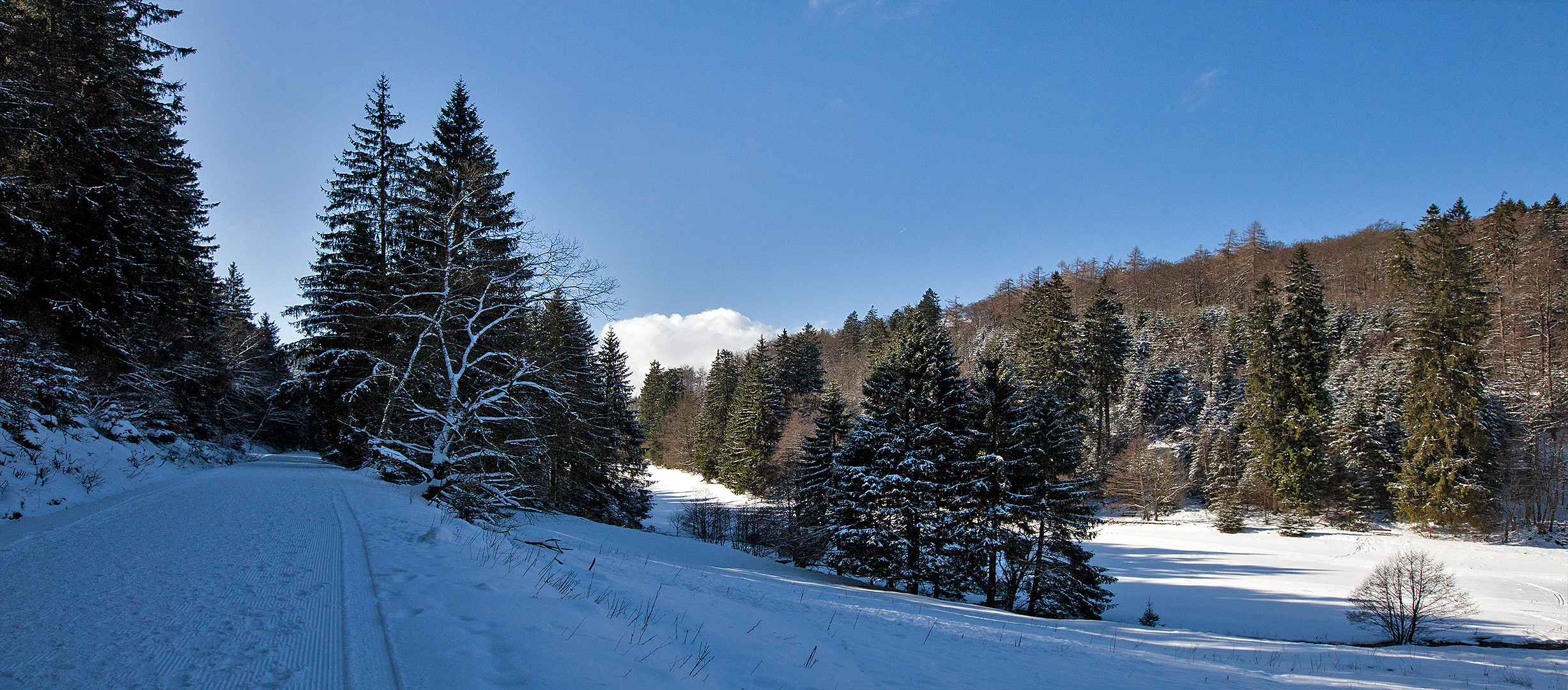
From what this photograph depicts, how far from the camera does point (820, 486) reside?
25.5 m

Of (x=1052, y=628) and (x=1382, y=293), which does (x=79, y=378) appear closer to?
(x=1052, y=628)

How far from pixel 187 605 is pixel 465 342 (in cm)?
1459

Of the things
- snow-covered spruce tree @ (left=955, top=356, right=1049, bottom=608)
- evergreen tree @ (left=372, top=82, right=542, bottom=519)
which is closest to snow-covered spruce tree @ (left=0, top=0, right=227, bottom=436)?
evergreen tree @ (left=372, top=82, right=542, bottom=519)

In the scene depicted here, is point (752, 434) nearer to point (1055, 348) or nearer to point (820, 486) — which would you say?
point (820, 486)

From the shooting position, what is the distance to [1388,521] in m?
32.7

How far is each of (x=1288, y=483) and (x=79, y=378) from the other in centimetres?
5289

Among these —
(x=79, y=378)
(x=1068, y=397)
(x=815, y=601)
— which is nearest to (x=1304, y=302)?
(x=1068, y=397)

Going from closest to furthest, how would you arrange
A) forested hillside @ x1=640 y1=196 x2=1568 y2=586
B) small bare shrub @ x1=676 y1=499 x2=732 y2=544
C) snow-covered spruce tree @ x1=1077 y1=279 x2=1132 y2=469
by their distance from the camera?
forested hillside @ x1=640 y1=196 x2=1568 y2=586 → small bare shrub @ x1=676 y1=499 x2=732 y2=544 → snow-covered spruce tree @ x1=1077 y1=279 x2=1132 y2=469

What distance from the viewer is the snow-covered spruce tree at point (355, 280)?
18719 mm

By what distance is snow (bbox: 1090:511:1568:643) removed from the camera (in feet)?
63.2

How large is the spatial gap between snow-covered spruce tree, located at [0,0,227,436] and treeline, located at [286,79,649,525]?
4.16 m

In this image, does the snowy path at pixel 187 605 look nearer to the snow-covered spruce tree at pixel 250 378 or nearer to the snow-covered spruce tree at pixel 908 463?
the snow-covered spruce tree at pixel 908 463

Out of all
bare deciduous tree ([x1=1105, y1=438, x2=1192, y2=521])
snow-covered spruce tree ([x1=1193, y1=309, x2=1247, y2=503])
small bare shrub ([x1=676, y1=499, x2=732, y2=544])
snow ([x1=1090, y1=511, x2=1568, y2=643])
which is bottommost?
small bare shrub ([x1=676, y1=499, x2=732, y2=544])

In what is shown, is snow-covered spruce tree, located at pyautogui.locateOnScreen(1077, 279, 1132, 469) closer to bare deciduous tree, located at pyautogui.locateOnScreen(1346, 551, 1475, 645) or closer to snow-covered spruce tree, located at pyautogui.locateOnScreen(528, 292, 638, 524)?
bare deciduous tree, located at pyautogui.locateOnScreen(1346, 551, 1475, 645)
